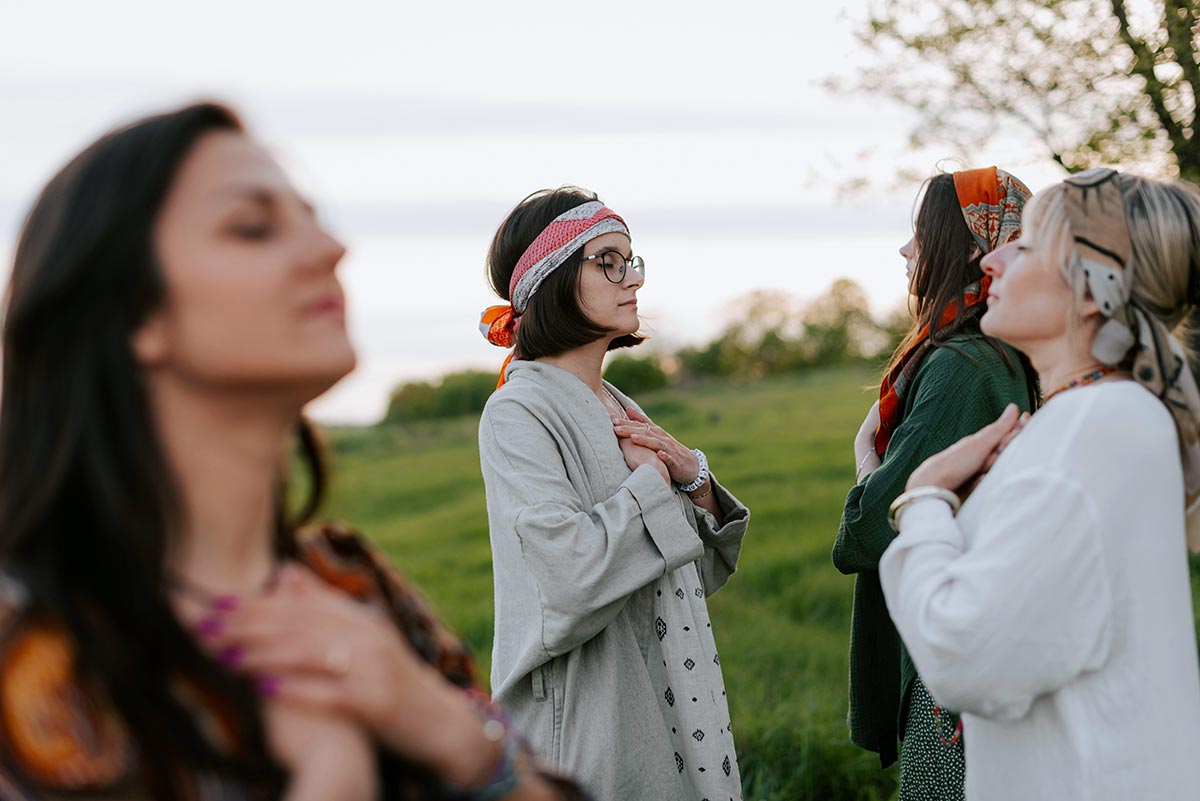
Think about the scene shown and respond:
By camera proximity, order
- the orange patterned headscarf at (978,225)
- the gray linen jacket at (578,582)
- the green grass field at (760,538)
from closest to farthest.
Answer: the gray linen jacket at (578,582), the orange patterned headscarf at (978,225), the green grass field at (760,538)

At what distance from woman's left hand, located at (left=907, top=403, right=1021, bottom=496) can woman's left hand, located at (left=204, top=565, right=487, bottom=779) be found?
113 centimetres

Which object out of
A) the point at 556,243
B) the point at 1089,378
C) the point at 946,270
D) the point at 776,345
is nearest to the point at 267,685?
the point at 1089,378

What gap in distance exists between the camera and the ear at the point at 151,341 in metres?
1.32

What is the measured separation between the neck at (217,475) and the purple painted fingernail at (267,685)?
145 millimetres

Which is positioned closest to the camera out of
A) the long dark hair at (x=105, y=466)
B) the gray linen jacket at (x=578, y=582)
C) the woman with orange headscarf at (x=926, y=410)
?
the long dark hair at (x=105, y=466)

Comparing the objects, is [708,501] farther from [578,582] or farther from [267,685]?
[267,685]

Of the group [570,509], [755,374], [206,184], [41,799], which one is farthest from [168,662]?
[755,374]

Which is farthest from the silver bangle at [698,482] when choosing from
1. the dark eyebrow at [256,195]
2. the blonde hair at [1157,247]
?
the dark eyebrow at [256,195]

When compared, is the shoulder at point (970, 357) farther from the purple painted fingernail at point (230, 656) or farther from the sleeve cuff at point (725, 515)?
the purple painted fingernail at point (230, 656)

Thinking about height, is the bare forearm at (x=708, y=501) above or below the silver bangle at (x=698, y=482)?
below

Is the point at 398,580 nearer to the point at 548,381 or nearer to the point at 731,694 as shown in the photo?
the point at 548,381

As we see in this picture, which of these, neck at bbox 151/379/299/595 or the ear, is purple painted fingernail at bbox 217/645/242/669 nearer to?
neck at bbox 151/379/299/595

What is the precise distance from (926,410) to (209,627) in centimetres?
214

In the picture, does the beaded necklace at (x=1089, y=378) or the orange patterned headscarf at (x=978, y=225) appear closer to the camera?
the beaded necklace at (x=1089, y=378)
